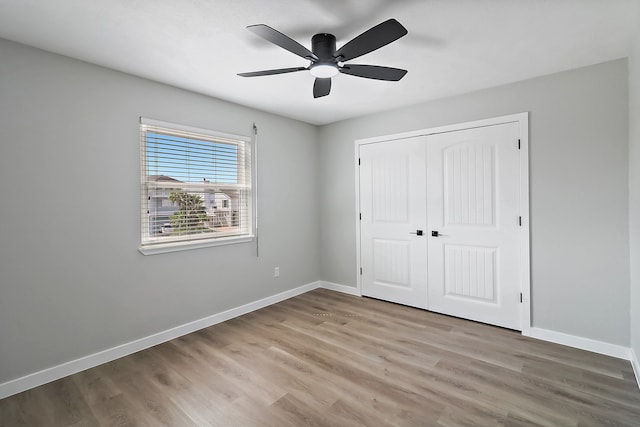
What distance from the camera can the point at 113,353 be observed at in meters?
2.59

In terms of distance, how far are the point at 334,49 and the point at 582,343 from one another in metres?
3.28

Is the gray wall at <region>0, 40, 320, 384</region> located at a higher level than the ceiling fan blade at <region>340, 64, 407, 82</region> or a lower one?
lower

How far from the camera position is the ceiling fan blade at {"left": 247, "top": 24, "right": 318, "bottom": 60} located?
1.69m

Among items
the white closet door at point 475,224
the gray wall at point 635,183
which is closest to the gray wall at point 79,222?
the white closet door at point 475,224

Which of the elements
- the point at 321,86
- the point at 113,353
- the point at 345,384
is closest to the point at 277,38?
the point at 321,86

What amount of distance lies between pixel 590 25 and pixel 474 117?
1242 millimetres

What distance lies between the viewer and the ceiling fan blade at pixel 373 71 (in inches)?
84.1

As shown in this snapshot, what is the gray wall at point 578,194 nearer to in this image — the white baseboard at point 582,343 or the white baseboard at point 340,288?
the white baseboard at point 582,343

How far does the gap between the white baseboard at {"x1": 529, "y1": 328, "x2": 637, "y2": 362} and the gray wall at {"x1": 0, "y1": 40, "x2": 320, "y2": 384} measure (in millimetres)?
3318

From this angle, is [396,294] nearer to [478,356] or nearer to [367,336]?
[367,336]

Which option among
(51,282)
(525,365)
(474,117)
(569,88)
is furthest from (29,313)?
(569,88)

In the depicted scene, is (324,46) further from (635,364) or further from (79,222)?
(635,364)

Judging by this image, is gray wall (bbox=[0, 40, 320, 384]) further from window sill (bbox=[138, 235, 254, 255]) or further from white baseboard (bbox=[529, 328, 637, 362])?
white baseboard (bbox=[529, 328, 637, 362])

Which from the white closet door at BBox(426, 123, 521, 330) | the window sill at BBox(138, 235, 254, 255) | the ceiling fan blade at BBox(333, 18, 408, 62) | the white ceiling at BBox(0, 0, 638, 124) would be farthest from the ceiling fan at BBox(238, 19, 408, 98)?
the window sill at BBox(138, 235, 254, 255)
